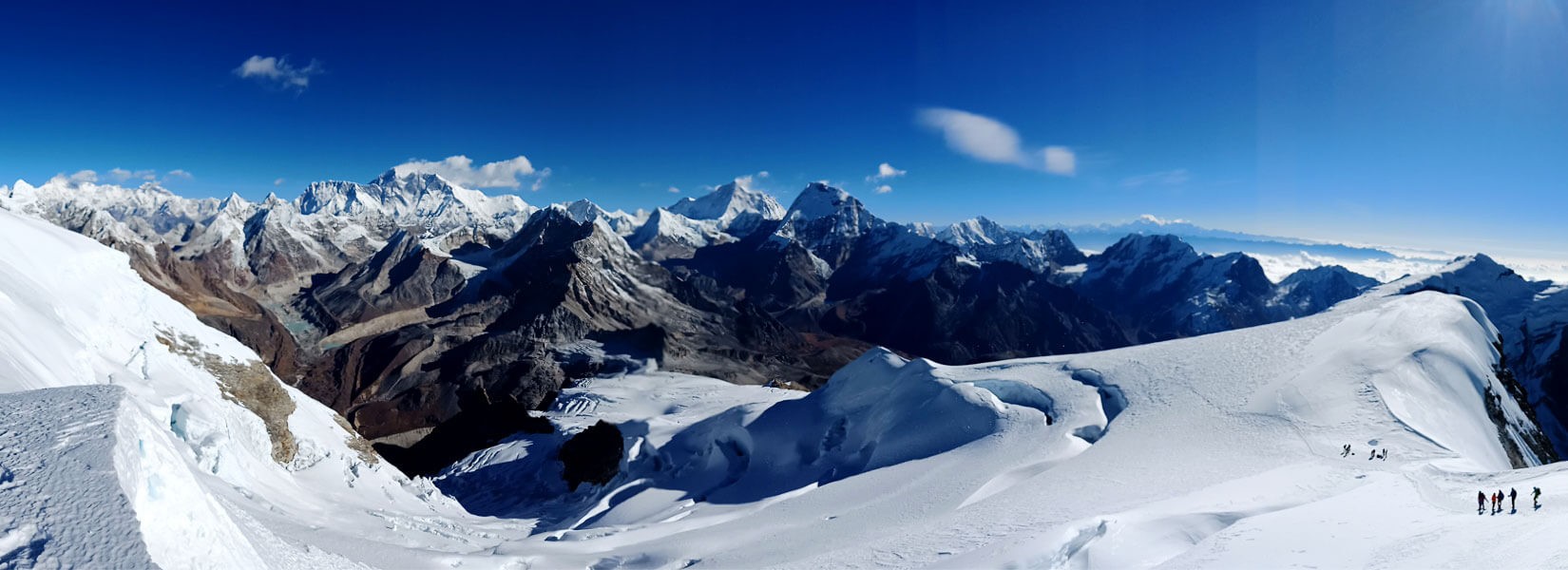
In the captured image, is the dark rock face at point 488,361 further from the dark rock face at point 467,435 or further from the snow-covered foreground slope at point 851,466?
the snow-covered foreground slope at point 851,466

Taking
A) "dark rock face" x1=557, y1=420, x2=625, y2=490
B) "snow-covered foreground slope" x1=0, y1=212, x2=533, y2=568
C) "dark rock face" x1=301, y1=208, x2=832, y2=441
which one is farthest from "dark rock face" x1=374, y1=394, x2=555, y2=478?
"dark rock face" x1=301, y1=208, x2=832, y2=441

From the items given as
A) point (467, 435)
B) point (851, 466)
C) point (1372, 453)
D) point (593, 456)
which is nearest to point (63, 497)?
point (851, 466)

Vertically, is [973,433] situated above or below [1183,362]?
below

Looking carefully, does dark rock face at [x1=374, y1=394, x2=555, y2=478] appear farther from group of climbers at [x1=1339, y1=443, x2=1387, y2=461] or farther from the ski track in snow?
group of climbers at [x1=1339, y1=443, x2=1387, y2=461]

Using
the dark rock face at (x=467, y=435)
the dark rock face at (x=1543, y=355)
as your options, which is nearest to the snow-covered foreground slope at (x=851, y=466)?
the dark rock face at (x=467, y=435)

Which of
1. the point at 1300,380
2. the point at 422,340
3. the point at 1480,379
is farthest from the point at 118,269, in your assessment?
the point at 422,340

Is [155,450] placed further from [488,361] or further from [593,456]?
[488,361]

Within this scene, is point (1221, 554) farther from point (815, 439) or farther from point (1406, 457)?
point (815, 439)
